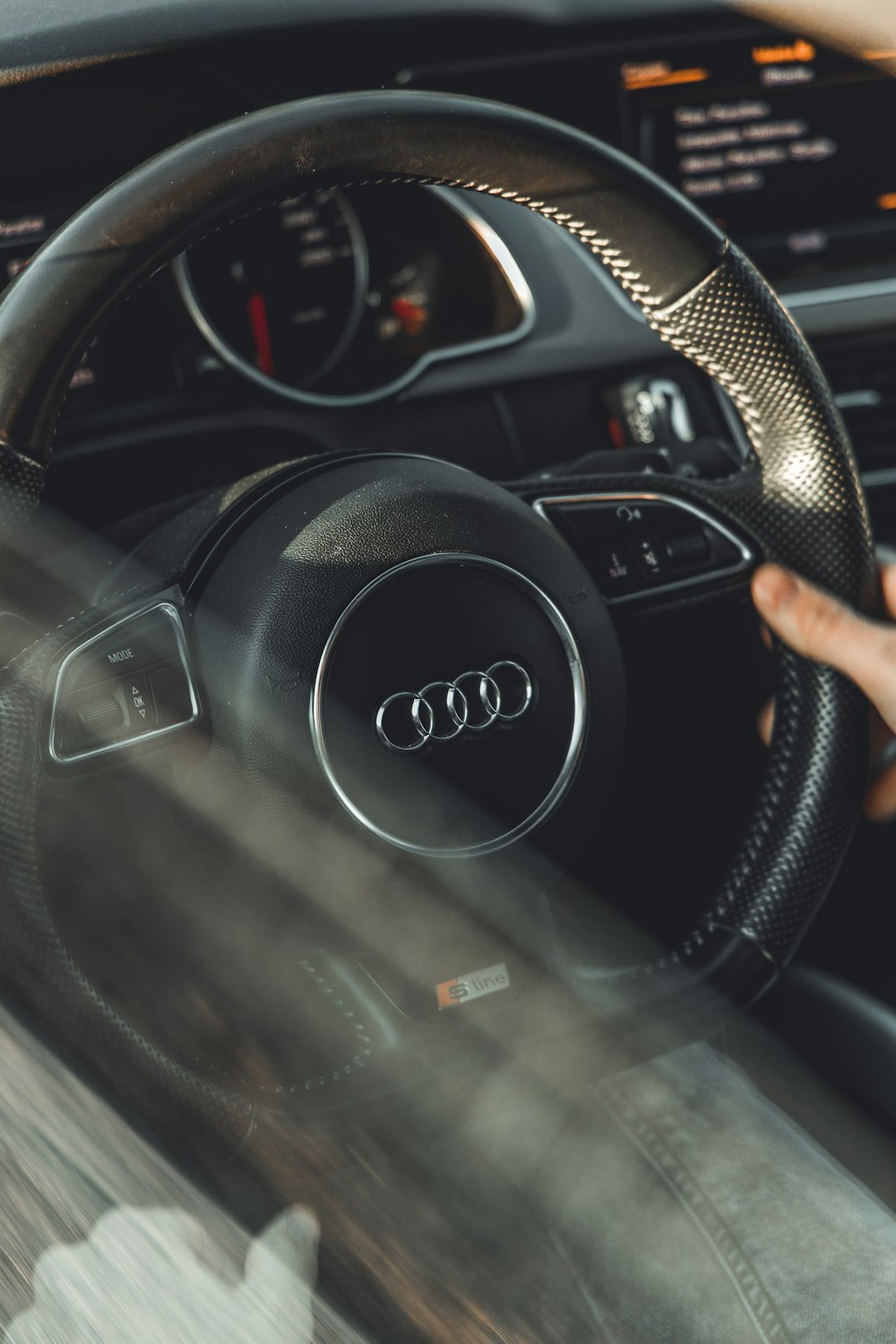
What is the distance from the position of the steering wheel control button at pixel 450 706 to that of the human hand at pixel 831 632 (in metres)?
0.19

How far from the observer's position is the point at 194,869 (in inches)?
31.5

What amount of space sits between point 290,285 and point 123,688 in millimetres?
884

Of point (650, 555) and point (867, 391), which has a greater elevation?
point (650, 555)

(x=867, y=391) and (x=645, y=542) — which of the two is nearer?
(x=645, y=542)

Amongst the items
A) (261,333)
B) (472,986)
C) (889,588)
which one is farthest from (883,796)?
(261,333)

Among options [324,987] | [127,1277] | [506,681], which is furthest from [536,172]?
[127,1277]

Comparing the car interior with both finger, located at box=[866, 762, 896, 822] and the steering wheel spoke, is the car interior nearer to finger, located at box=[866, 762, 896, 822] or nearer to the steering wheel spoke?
the steering wheel spoke

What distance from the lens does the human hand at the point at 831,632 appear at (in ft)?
2.93

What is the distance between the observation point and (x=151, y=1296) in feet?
2.06

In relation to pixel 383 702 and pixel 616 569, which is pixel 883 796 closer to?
pixel 616 569

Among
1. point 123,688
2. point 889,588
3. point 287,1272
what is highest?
point 123,688

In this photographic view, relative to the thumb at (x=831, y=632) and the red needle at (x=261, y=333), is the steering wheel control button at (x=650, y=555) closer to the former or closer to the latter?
the thumb at (x=831, y=632)

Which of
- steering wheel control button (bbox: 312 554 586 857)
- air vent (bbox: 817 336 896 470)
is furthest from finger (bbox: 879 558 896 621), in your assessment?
air vent (bbox: 817 336 896 470)

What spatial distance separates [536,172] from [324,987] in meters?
0.55
